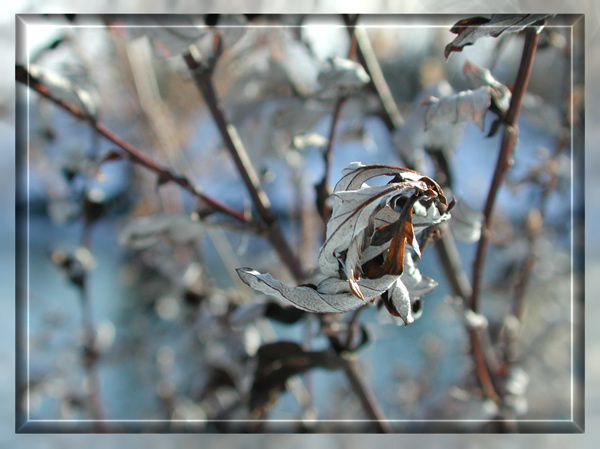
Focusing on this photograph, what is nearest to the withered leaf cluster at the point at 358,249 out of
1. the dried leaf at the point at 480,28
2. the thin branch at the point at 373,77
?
the dried leaf at the point at 480,28

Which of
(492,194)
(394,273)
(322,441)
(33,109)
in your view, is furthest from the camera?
(33,109)

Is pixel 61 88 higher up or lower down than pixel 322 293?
higher up

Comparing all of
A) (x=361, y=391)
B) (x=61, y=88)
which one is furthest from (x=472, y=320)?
(x=61, y=88)

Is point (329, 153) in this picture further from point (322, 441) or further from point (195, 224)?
point (322, 441)

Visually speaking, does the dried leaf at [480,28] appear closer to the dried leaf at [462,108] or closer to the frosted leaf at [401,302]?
the dried leaf at [462,108]

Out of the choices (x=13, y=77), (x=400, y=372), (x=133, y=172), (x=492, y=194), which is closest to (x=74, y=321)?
(x=133, y=172)

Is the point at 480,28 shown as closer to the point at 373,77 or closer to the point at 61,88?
the point at 373,77
